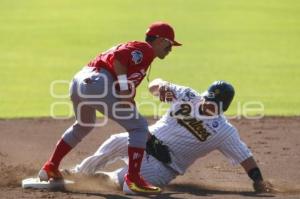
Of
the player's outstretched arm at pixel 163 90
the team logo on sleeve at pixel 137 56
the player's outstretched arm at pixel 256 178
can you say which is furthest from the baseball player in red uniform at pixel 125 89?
the player's outstretched arm at pixel 256 178

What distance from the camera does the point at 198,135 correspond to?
6910mm

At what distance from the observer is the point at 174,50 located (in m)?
17.1

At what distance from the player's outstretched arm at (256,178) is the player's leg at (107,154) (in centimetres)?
109

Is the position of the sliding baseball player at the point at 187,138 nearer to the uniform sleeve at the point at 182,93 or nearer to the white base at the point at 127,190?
the uniform sleeve at the point at 182,93

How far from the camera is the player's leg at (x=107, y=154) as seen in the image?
7.09 metres

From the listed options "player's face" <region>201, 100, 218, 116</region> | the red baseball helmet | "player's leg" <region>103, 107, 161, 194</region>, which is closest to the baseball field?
"player's leg" <region>103, 107, 161, 194</region>

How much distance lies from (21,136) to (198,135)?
3555 millimetres

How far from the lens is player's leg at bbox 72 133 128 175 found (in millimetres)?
7094

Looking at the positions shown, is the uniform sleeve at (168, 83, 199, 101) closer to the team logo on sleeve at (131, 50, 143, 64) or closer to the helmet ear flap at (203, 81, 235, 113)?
the helmet ear flap at (203, 81, 235, 113)

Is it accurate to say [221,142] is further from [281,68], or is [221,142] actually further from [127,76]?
[281,68]

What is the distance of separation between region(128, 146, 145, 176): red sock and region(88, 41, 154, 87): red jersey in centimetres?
54

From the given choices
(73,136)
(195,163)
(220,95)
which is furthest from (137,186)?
(195,163)

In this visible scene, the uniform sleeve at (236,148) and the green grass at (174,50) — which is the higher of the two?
the green grass at (174,50)

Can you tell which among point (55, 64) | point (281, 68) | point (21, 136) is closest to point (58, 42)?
point (55, 64)
